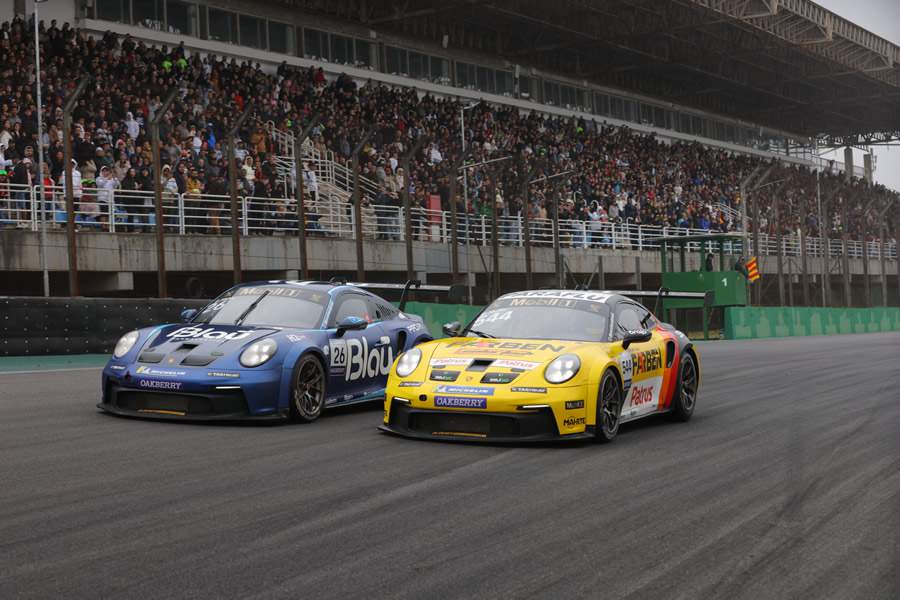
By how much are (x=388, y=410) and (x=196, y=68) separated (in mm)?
21943

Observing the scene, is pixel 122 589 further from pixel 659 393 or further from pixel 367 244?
pixel 367 244

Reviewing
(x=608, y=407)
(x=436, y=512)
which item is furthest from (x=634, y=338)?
(x=436, y=512)

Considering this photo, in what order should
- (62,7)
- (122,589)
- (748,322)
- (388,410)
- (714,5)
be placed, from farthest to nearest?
1. (714,5)
2. (748,322)
3. (62,7)
4. (388,410)
5. (122,589)

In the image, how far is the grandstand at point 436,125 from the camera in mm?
24906

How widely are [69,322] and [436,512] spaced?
1222 centimetres

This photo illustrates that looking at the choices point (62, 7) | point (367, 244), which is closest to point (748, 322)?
point (367, 244)

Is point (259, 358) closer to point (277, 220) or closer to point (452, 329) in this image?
point (452, 329)

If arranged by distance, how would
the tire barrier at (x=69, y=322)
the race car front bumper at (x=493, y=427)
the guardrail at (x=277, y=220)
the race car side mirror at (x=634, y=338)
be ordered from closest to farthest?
the race car front bumper at (x=493, y=427), the race car side mirror at (x=634, y=338), the tire barrier at (x=69, y=322), the guardrail at (x=277, y=220)

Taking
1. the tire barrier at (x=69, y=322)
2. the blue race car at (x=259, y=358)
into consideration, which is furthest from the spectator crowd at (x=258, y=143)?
the blue race car at (x=259, y=358)

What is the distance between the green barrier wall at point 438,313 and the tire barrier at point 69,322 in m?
6.27

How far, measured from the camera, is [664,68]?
6394cm

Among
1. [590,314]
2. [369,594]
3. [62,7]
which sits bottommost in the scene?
[369,594]

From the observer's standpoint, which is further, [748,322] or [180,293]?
[748,322]

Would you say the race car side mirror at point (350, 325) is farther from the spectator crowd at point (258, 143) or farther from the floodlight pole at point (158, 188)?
the spectator crowd at point (258, 143)
